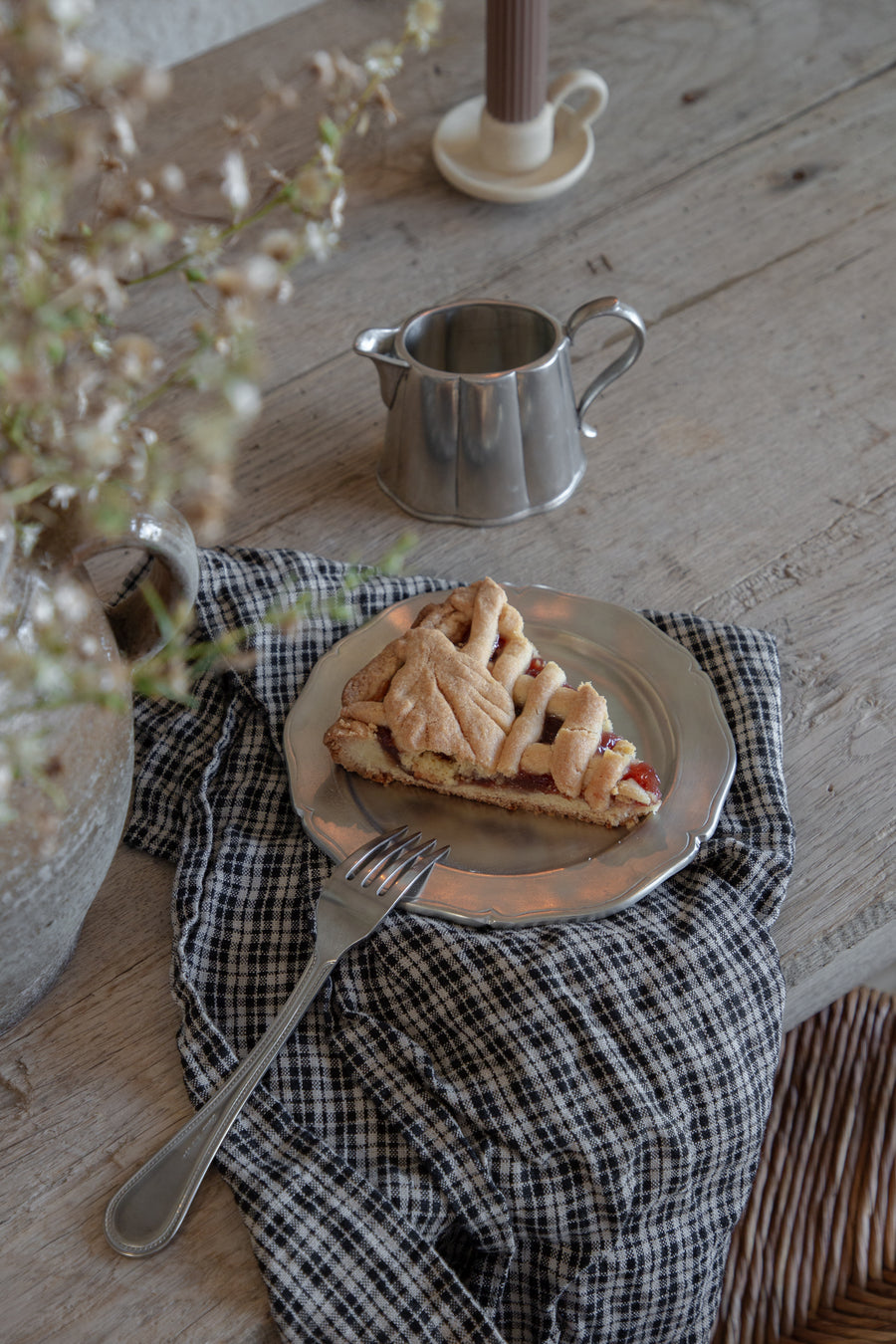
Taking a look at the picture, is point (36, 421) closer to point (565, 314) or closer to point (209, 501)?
point (209, 501)

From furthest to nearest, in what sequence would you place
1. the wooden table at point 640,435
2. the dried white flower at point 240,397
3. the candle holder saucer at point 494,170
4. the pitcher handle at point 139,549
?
the candle holder saucer at point 494,170, the wooden table at point 640,435, the pitcher handle at point 139,549, the dried white flower at point 240,397

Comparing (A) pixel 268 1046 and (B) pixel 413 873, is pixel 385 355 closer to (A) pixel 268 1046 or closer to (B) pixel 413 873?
(B) pixel 413 873

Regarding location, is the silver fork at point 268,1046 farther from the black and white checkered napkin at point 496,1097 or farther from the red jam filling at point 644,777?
the red jam filling at point 644,777

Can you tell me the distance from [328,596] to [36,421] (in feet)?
1.50

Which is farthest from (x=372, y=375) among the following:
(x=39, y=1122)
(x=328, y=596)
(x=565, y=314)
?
(x=39, y=1122)

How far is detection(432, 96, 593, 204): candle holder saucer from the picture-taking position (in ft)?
4.05

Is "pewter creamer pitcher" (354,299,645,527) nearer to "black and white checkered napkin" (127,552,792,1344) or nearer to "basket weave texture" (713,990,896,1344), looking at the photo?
"black and white checkered napkin" (127,552,792,1344)

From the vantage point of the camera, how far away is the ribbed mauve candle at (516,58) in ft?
3.70

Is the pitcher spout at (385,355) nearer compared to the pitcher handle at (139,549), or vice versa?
the pitcher handle at (139,549)

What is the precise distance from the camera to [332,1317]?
0.58 metres

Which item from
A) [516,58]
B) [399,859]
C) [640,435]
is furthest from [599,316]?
[399,859]

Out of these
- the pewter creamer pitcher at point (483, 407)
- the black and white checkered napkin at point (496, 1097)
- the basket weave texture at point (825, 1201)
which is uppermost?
the pewter creamer pitcher at point (483, 407)

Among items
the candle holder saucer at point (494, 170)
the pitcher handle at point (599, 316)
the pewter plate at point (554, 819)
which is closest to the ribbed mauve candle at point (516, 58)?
the candle holder saucer at point (494, 170)

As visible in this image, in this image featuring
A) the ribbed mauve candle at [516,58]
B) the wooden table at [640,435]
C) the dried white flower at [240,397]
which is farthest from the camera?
the ribbed mauve candle at [516,58]
